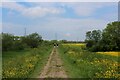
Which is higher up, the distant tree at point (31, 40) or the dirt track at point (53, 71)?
the distant tree at point (31, 40)

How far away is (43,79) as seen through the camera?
46.8ft

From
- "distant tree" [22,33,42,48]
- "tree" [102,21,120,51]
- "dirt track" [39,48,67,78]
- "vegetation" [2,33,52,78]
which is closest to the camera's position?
"vegetation" [2,33,52,78]

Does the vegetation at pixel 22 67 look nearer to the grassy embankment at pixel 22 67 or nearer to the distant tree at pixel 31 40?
the grassy embankment at pixel 22 67

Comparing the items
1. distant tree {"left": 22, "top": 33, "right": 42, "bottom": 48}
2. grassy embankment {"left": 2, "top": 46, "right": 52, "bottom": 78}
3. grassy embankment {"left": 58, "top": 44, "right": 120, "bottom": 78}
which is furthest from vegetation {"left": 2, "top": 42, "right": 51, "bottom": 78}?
distant tree {"left": 22, "top": 33, "right": 42, "bottom": 48}

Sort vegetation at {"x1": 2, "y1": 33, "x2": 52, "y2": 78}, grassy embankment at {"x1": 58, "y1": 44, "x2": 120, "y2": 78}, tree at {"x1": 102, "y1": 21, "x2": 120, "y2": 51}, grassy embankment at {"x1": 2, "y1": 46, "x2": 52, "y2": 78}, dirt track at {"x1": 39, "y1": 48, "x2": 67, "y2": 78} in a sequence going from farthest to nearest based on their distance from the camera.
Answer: tree at {"x1": 102, "y1": 21, "x2": 120, "y2": 51}, dirt track at {"x1": 39, "y1": 48, "x2": 67, "y2": 78}, vegetation at {"x1": 2, "y1": 33, "x2": 52, "y2": 78}, grassy embankment at {"x1": 2, "y1": 46, "x2": 52, "y2": 78}, grassy embankment at {"x1": 58, "y1": 44, "x2": 120, "y2": 78}

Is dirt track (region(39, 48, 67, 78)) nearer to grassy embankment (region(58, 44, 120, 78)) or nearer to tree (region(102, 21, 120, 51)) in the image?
grassy embankment (region(58, 44, 120, 78))

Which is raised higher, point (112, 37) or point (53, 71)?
point (112, 37)

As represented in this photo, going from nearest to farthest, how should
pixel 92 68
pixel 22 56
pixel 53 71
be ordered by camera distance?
pixel 92 68 → pixel 53 71 → pixel 22 56

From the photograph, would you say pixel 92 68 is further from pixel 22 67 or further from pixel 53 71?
pixel 22 67

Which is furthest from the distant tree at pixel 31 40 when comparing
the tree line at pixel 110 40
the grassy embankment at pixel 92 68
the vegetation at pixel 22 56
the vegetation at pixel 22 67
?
the grassy embankment at pixel 92 68

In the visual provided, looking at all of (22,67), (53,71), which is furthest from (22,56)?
(22,67)

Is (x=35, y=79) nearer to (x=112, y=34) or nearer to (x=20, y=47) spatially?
(x=20, y=47)

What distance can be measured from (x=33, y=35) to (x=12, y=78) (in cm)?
8103

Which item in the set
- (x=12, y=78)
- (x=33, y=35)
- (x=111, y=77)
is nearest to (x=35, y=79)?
(x=12, y=78)
